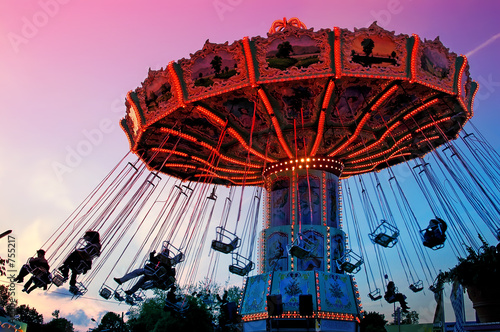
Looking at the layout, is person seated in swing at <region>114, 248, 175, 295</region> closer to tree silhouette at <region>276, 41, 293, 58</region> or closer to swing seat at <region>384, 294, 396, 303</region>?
tree silhouette at <region>276, 41, 293, 58</region>

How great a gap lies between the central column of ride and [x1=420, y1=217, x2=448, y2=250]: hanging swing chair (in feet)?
7.82

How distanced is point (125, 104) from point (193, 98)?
9.74 ft

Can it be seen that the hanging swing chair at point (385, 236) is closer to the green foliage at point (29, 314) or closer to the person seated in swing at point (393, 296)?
the person seated in swing at point (393, 296)

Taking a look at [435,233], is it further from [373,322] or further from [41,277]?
[373,322]

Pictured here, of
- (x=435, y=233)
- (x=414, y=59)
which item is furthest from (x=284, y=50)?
(x=435, y=233)

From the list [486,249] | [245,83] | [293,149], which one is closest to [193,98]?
[245,83]

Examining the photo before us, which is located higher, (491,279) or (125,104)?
(125,104)

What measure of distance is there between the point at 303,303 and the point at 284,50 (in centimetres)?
609

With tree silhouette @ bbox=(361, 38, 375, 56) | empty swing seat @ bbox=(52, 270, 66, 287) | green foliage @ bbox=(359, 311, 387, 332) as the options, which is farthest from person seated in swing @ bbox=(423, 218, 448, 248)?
green foliage @ bbox=(359, 311, 387, 332)

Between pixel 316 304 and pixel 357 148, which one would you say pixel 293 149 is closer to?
pixel 357 148

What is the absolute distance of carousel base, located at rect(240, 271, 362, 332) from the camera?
11781 millimetres

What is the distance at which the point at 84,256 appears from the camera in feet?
35.2

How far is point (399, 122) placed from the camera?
13234mm

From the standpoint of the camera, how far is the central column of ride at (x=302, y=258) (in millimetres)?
11945
